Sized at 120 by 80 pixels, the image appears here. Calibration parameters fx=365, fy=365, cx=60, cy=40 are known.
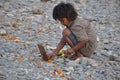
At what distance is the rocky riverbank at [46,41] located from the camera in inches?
177

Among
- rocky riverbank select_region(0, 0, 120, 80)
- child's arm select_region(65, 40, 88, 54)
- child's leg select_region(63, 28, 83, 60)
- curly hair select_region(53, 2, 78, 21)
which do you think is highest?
curly hair select_region(53, 2, 78, 21)

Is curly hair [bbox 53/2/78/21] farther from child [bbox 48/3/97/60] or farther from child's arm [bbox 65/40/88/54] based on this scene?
child's arm [bbox 65/40/88/54]

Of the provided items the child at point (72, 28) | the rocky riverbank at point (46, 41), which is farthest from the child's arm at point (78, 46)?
the rocky riverbank at point (46, 41)

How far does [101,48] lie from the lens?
6059mm

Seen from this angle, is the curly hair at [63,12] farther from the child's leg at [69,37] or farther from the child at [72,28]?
the child's leg at [69,37]

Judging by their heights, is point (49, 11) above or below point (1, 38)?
below

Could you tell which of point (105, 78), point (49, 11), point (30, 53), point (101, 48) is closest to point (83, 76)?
point (105, 78)

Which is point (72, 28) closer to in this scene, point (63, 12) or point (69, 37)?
point (69, 37)

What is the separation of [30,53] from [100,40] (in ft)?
5.88

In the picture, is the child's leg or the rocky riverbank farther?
the child's leg

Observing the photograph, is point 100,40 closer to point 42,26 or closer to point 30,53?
point 42,26

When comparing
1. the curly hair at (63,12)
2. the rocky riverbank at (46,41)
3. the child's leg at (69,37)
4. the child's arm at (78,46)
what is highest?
the curly hair at (63,12)

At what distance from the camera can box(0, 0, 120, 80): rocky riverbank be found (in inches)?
177

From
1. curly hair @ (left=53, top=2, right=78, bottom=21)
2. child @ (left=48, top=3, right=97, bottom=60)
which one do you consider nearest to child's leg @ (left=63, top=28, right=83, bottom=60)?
child @ (left=48, top=3, right=97, bottom=60)
